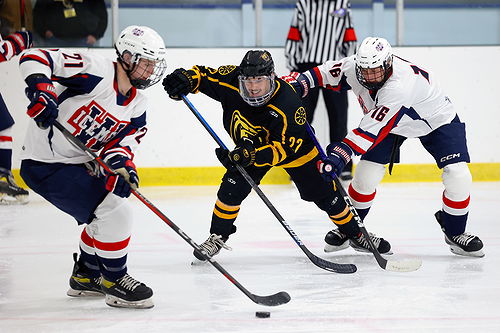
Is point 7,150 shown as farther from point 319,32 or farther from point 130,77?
point 130,77

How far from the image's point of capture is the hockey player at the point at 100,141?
281cm

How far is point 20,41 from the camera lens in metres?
5.20

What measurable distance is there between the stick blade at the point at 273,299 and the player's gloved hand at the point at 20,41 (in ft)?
9.64

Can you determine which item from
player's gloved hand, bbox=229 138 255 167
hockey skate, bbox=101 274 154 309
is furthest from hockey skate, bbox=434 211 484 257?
hockey skate, bbox=101 274 154 309

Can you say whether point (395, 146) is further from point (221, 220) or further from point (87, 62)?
point (87, 62)

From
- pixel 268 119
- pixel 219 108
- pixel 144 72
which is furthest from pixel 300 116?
pixel 219 108

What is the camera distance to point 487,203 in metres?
5.36

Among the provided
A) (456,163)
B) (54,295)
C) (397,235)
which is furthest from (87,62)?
(397,235)

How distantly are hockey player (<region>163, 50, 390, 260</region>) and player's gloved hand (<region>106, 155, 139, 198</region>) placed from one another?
23.6 inches

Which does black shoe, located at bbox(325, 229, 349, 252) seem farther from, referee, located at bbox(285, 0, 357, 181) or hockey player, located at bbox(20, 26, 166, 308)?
referee, located at bbox(285, 0, 357, 181)

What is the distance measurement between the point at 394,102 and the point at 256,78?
0.59 meters

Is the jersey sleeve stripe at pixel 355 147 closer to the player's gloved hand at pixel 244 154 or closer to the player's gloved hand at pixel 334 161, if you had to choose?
the player's gloved hand at pixel 334 161

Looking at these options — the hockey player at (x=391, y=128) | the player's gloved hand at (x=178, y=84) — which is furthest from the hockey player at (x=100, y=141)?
the hockey player at (x=391, y=128)

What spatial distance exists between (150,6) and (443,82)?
2.24 m
